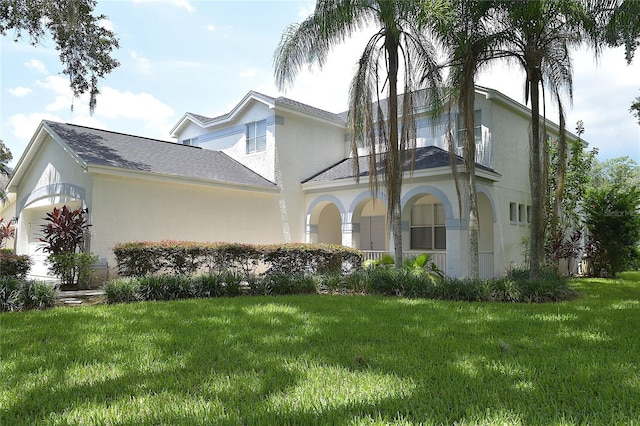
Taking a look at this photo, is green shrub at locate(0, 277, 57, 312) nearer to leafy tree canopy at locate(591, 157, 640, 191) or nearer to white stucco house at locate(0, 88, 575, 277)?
white stucco house at locate(0, 88, 575, 277)

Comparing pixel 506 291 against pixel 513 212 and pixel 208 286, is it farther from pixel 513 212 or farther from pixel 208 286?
pixel 513 212

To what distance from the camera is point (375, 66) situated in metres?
11.8

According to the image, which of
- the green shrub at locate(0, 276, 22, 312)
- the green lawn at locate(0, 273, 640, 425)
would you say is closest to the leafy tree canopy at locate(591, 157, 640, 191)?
the green lawn at locate(0, 273, 640, 425)

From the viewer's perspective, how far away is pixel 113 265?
43.1 feet

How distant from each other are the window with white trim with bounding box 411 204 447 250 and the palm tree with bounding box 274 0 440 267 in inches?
229

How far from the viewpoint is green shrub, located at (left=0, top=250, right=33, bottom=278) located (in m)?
10.6

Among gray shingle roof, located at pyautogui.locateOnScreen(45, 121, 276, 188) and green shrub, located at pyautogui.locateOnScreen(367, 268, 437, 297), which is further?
gray shingle roof, located at pyautogui.locateOnScreen(45, 121, 276, 188)

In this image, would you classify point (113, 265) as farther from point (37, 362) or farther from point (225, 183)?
point (37, 362)

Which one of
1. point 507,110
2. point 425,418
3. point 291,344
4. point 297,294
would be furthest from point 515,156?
point 425,418

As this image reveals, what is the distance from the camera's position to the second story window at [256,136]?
59.8 ft

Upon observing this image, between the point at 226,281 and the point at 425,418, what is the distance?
7.92 m

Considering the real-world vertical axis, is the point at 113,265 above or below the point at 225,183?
below

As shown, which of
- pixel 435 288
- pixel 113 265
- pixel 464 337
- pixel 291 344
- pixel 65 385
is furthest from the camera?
pixel 113 265

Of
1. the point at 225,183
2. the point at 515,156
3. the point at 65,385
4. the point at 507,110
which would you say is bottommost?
the point at 65,385
